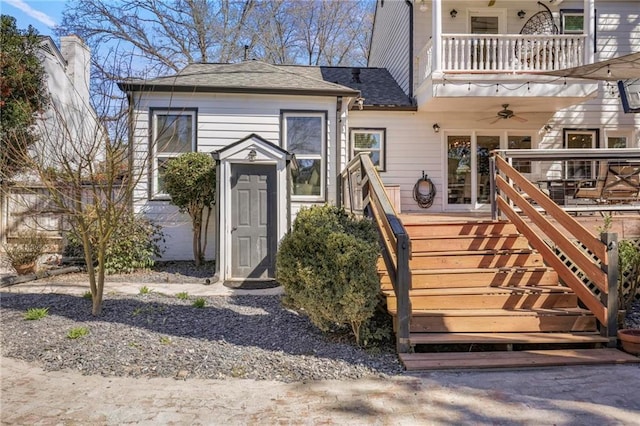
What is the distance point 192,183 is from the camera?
7734mm

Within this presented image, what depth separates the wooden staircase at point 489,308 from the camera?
3881 millimetres

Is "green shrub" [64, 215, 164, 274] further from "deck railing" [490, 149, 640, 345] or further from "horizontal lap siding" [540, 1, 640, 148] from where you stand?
"horizontal lap siding" [540, 1, 640, 148]

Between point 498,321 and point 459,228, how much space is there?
1685mm

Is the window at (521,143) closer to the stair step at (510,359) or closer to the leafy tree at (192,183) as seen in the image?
the stair step at (510,359)

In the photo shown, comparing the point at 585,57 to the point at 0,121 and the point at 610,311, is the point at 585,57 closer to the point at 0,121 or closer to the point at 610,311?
the point at 610,311

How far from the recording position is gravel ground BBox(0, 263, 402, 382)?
3617 mm

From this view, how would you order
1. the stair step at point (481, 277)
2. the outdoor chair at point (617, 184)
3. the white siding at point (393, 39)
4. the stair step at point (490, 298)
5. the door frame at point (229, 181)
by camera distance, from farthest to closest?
the white siding at point (393, 39), the door frame at point (229, 181), the outdoor chair at point (617, 184), the stair step at point (481, 277), the stair step at point (490, 298)

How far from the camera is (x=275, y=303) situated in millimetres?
5836

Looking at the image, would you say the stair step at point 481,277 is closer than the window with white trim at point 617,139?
Yes

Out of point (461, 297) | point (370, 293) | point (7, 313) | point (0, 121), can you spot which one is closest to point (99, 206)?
point (7, 313)

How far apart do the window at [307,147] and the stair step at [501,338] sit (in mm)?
5046

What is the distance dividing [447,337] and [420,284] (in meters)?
0.82

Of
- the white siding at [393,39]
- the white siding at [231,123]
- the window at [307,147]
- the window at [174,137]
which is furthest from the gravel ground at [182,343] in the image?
the white siding at [393,39]

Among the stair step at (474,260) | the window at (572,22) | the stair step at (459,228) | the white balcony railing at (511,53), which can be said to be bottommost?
the stair step at (474,260)
